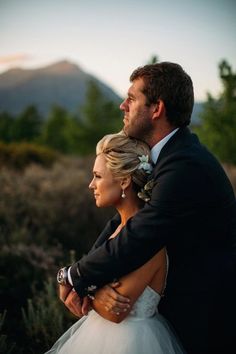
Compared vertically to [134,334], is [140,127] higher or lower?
higher

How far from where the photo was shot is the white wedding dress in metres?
2.72

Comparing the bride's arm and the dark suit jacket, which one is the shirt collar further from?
the bride's arm

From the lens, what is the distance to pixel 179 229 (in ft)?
9.10

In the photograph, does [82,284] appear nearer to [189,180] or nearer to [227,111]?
[189,180]

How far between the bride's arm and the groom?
0.19 feet

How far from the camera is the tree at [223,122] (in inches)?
571

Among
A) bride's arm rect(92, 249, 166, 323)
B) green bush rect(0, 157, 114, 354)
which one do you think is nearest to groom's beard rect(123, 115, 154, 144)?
bride's arm rect(92, 249, 166, 323)

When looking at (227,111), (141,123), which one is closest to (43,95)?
(227,111)

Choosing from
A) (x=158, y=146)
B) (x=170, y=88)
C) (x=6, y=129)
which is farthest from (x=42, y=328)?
(x=6, y=129)

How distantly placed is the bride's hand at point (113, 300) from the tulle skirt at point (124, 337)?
161 mm

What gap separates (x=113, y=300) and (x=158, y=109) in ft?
4.15

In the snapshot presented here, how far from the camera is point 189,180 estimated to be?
271 centimetres

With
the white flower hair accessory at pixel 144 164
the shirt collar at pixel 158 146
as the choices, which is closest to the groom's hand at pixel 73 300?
the white flower hair accessory at pixel 144 164

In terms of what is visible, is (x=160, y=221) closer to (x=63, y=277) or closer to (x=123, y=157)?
(x=123, y=157)
